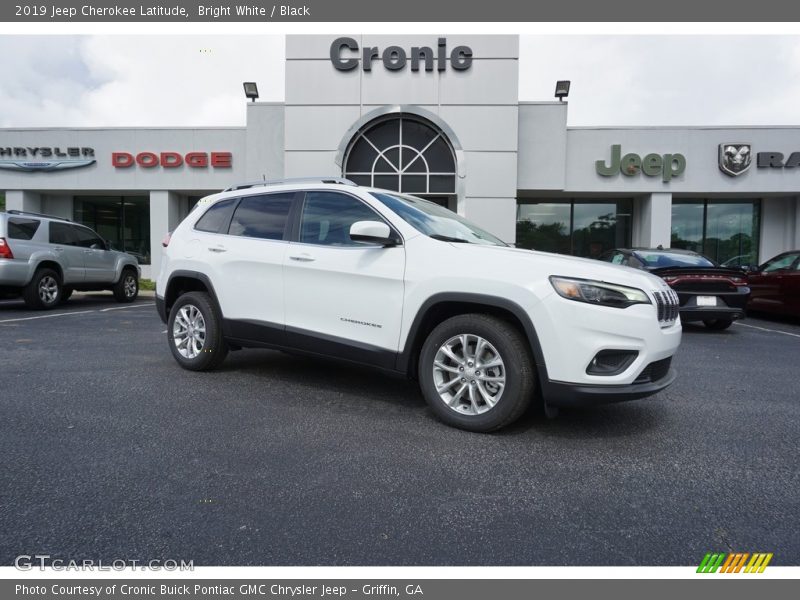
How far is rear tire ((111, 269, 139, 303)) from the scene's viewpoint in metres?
12.6

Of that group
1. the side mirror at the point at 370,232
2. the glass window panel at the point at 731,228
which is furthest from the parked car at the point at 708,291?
→ the glass window panel at the point at 731,228

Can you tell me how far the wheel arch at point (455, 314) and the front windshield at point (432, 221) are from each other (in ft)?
1.73

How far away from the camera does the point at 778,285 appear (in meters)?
10.3

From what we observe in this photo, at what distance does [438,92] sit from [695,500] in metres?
15.4

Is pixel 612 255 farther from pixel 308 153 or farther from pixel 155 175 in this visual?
pixel 155 175

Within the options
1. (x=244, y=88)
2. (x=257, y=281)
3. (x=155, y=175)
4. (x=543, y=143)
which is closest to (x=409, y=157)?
(x=543, y=143)

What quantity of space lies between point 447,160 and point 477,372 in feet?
45.1

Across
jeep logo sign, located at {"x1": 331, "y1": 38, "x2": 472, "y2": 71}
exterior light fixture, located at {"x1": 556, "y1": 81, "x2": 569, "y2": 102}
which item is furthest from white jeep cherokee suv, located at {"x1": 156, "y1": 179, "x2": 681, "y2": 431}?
exterior light fixture, located at {"x1": 556, "y1": 81, "x2": 569, "y2": 102}

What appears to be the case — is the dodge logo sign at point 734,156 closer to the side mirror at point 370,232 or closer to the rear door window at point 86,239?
the side mirror at point 370,232

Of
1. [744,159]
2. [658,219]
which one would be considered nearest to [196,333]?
[658,219]

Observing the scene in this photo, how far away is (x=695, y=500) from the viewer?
2.55 m

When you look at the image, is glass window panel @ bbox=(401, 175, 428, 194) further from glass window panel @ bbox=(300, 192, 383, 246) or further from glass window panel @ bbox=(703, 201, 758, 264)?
glass window panel @ bbox=(300, 192, 383, 246)

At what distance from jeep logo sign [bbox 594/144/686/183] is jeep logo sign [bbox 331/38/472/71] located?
5843 mm

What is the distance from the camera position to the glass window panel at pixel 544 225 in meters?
19.7
